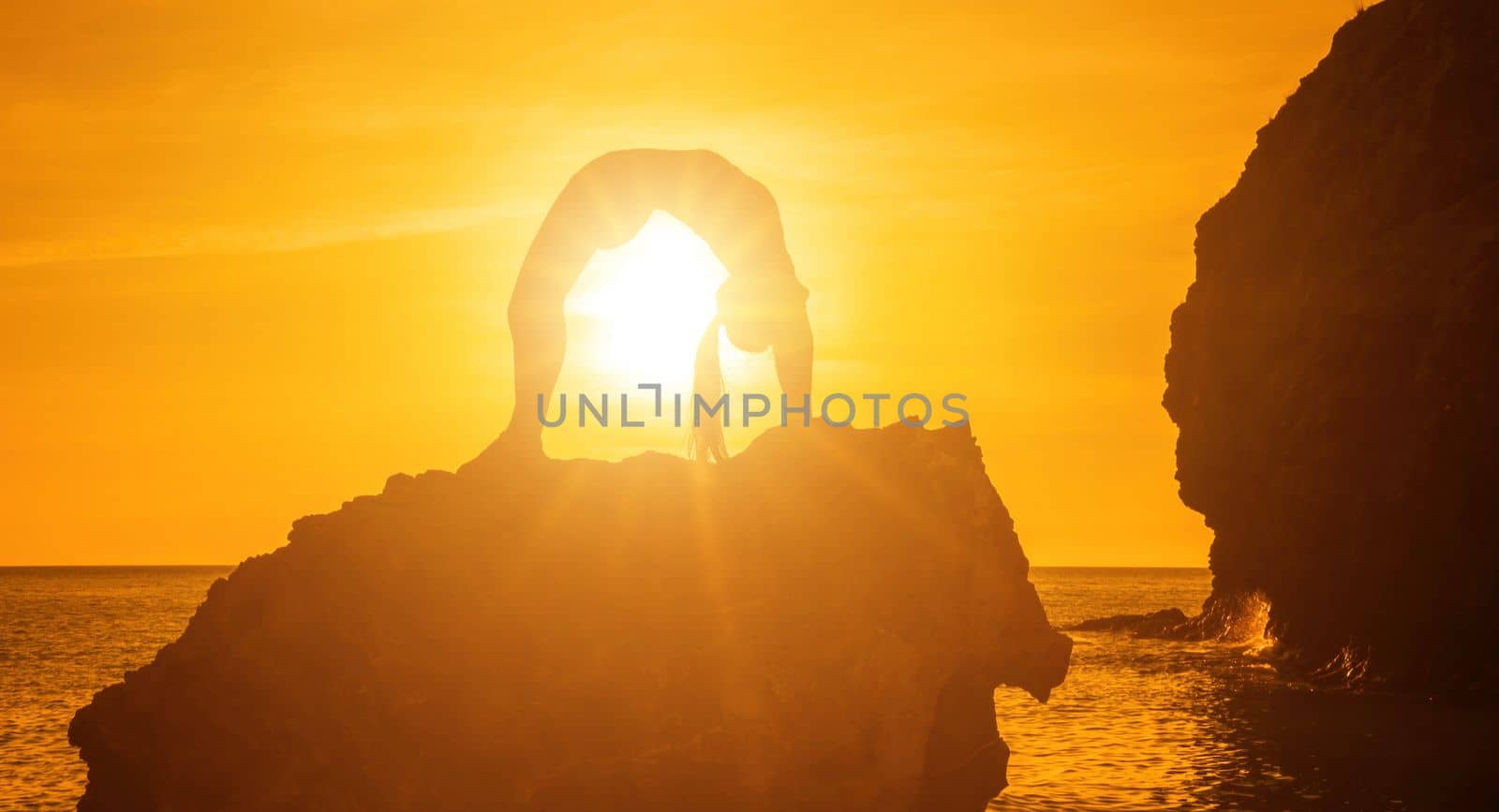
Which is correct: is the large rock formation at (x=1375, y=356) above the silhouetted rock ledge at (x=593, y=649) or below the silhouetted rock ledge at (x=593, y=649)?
above

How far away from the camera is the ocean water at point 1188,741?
2714 centimetres

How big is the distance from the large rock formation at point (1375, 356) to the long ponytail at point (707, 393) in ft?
81.6

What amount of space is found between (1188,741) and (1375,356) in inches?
480

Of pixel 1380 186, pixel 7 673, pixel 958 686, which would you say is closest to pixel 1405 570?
pixel 1380 186

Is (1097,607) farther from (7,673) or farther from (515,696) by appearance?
(515,696)

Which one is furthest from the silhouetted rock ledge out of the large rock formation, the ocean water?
the large rock formation

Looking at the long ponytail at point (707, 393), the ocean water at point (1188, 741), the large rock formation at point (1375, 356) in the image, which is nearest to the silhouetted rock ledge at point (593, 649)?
the long ponytail at point (707, 393)

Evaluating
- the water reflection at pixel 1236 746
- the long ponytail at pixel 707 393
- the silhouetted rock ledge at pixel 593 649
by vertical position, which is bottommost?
the water reflection at pixel 1236 746

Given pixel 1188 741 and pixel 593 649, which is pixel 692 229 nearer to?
pixel 593 649

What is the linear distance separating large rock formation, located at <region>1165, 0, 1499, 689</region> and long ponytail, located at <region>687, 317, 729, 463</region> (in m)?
24.9

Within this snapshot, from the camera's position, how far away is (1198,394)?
171 ft

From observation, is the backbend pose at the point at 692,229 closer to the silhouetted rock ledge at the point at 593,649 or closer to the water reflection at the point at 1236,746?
the silhouetted rock ledge at the point at 593,649

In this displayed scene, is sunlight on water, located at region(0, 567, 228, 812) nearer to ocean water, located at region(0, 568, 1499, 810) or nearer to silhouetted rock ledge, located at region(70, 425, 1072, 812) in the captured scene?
ocean water, located at region(0, 568, 1499, 810)

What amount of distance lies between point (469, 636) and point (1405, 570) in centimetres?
2967
